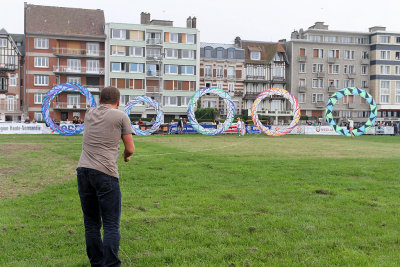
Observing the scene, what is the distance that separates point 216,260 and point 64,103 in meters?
65.4

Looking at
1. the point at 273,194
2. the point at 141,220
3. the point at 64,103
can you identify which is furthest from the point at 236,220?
the point at 64,103

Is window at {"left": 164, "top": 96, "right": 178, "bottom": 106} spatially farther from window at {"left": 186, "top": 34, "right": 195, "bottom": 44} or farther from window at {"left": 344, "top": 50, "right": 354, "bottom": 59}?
window at {"left": 344, "top": 50, "right": 354, "bottom": 59}

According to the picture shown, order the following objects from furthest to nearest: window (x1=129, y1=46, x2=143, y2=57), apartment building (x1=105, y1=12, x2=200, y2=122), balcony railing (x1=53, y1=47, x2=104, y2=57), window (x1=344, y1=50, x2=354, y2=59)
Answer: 1. window (x1=344, y1=50, x2=354, y2=59)
2. window (x1=129, y1=46, x2=143, y2=57)
3. apartment building (x1=105, y1=12, x2=200, y2=122)
4. balcony railing (x1=53, y1=47, x2=104, y2=57)

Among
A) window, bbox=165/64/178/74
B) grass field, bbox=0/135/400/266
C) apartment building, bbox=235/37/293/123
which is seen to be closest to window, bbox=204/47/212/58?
apartment building, bbox=235/37/293/123

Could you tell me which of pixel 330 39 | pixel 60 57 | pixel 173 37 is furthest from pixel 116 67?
pixel 330 39

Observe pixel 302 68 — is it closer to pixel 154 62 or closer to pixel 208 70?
pixel 208 70

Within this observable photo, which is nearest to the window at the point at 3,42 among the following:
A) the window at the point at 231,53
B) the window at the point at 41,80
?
the window at the point at 41,80

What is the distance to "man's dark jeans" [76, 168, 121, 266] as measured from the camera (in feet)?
16.7

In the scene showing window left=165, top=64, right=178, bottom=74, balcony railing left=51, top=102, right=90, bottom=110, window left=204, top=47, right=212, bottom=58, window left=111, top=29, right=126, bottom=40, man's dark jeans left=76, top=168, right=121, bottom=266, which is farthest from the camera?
window left=204, top=47, right=212, bottom=58

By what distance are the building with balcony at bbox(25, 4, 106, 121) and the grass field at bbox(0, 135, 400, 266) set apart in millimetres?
56397

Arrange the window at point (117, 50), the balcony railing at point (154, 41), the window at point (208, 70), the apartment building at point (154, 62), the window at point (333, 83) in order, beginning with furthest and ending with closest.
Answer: the window at point (333, 83)
the window at point (208, 70)
the balcony railing at point (154, 41)
the apartment building at point (154, 62)
the window at point (117, 50)

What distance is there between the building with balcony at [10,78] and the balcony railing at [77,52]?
23.0 ft

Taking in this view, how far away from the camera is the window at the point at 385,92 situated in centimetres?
7951

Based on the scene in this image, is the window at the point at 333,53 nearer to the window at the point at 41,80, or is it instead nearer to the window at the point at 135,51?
the window at the point at 135,51
